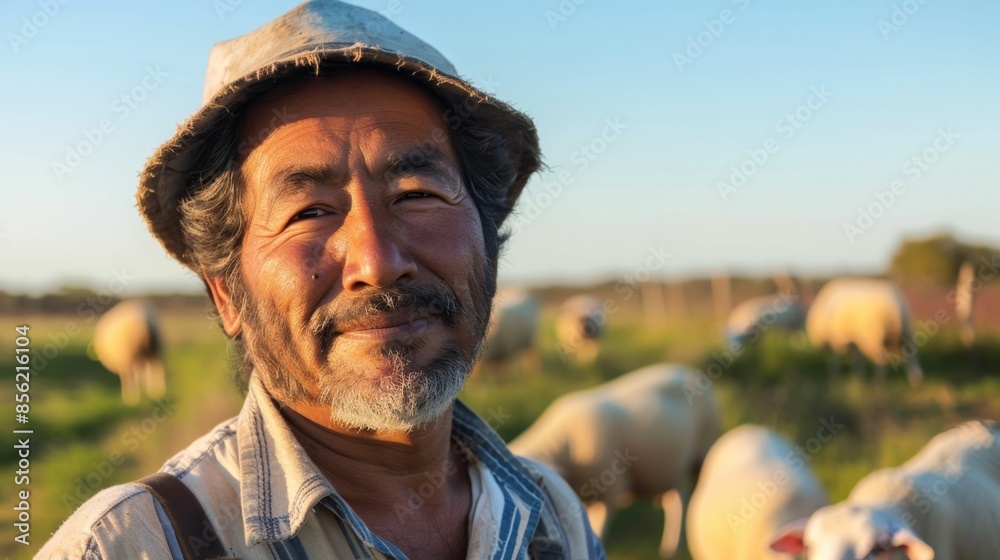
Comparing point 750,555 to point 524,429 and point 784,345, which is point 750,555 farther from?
point 784,345

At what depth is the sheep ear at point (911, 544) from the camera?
15.6ft

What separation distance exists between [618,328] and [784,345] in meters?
6.23

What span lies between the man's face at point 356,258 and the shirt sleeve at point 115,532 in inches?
17.1

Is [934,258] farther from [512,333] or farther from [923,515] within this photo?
[923,515]

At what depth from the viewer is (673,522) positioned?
9.42m

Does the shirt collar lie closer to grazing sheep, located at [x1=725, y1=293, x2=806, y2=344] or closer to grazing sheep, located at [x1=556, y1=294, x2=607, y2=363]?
grazing sheep, located at [x1=725, y1=293, x2=806, y2=344]

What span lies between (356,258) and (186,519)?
0.61 m

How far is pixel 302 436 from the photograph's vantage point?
206 cm

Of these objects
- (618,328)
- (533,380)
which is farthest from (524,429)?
(618,328)

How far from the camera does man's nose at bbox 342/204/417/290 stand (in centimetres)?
185

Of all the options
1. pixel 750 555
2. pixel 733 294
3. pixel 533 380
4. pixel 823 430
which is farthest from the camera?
pixel 733 294

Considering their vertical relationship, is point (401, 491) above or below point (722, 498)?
above

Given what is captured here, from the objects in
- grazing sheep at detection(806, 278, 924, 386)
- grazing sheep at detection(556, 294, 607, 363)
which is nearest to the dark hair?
grazing sheep at detection(806, 278, 924, 386)

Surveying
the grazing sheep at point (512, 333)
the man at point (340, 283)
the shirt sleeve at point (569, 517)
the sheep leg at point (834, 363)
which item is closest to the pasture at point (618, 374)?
the sheep leg at point (834, 363)
